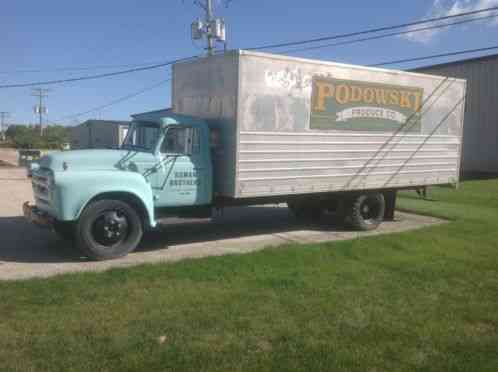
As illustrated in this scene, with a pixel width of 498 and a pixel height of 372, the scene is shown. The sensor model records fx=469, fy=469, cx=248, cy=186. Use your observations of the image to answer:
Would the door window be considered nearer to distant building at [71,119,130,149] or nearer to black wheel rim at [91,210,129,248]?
black wheel rim at [91,210,129,248]

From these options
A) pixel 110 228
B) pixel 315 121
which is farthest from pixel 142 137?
pixel 315 121

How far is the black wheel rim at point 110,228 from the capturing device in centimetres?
693

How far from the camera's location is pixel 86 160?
712 cm

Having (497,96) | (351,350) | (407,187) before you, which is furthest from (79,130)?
(351,350)

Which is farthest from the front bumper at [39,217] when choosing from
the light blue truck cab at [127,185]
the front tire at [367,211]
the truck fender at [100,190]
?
the front tire at [367,211]

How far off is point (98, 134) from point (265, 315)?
30024 millimetres

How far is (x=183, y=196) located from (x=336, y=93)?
3.49m

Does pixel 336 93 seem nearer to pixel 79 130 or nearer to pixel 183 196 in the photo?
pixel 183 196

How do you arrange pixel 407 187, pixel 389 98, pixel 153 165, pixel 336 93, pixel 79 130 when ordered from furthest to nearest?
1. pixel 79 130
2. pixel 407 187
3. pixel 389 98
4. pixel 336 93
5. pixel 153 165

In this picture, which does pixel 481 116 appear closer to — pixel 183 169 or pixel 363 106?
pixel 363 106

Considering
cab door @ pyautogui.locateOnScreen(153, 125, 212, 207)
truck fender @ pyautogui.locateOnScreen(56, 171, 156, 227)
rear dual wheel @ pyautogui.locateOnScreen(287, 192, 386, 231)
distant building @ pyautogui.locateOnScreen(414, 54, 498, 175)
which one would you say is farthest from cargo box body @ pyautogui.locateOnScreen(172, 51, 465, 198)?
distant building @ pyautogui.locateOnScreen(414, 54, 498, 175)

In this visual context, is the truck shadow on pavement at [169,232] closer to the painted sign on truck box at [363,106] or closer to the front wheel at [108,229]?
the front wheel at [108,229]

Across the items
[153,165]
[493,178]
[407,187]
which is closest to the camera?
[153,165]

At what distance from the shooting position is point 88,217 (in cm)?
674
